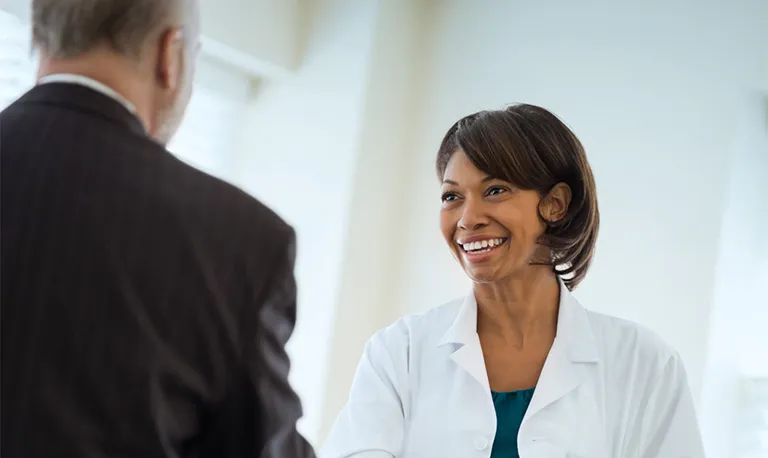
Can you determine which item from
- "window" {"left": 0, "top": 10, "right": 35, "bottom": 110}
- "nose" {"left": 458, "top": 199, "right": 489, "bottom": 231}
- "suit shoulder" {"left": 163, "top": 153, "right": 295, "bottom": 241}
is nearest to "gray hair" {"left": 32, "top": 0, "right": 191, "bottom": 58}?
"suit shoulder" {"left": 163, "top": 153, "right": 295, "bottom": 241}

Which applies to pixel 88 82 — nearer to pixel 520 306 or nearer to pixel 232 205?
pixel 232 205

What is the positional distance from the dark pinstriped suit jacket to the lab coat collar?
35.8 inches

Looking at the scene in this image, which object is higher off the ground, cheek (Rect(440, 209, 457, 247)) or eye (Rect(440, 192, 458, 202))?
eye (Rect(440, 192, 458, 202))

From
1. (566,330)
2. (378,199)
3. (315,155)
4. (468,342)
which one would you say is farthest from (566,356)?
(315,155)

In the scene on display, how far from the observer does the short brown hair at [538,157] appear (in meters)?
1.83

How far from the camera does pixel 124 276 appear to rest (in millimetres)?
922

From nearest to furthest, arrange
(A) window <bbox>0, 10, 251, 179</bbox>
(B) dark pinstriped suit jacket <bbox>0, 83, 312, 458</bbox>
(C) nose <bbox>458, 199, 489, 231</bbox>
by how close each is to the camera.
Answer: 1. (B) dark pinstriped suit jacket <bbox>0, 83, 312, 458</bbox>
2. (C) nose <bbox>458, 199, 489, 231</bbox>
3. (A) window <bbox>0, 10, 251, 179</bbox>

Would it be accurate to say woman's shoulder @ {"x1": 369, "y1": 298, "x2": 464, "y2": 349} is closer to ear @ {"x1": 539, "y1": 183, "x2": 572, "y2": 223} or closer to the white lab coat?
the white lab coat

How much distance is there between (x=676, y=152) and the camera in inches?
105

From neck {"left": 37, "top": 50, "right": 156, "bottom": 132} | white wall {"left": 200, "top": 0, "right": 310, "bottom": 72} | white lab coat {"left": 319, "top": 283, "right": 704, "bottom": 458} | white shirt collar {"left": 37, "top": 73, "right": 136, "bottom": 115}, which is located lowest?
white lab coat {"left": 319, "top": 283, "right": 704, "bottom": 458}

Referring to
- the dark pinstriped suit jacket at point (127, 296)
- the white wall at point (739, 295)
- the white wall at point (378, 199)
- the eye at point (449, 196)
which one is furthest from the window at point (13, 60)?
A: the white wall at point (739, 295)

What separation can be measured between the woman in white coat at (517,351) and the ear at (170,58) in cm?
89

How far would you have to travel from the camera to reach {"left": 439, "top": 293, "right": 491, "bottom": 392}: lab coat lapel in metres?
1.83

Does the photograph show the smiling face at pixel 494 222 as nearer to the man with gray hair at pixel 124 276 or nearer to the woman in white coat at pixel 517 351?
the woman in white coat at pixel 517 351
